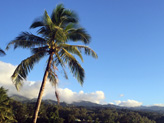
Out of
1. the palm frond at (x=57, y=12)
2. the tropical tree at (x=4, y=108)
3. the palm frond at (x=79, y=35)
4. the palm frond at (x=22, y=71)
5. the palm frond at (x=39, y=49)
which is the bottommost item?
the tropical tree at (x=4, y=108)

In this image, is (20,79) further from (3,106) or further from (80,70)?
(3,106)

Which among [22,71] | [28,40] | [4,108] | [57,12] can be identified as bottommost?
[4,108]

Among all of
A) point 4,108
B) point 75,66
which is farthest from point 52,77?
point 4,108

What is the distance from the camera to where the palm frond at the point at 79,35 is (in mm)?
9512

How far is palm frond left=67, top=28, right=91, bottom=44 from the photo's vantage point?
9512 millimetres

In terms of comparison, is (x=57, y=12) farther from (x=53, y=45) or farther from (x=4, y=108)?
(x=4, y=108)

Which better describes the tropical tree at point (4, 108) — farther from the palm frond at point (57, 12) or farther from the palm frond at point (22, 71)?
the palm frond at point (57, 12)

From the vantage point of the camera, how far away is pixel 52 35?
8.41m

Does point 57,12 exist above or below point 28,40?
above

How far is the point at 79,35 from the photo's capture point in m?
9.67

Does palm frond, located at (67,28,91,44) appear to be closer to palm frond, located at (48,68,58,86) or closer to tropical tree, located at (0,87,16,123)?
palm frond, located at (48,68,58,86)

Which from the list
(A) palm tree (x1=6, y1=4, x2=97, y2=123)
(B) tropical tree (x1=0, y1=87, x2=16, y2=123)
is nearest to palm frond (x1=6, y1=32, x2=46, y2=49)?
(A) palm tree (x1=6, y1=4, x2=97, y2=123)

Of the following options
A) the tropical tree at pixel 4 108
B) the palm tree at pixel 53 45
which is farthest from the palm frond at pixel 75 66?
the tropical tree at pixel 4 108

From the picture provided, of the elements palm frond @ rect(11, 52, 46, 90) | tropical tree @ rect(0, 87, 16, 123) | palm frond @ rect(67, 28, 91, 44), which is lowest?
tropical tree @ rect(0, 87, 16, 123)
